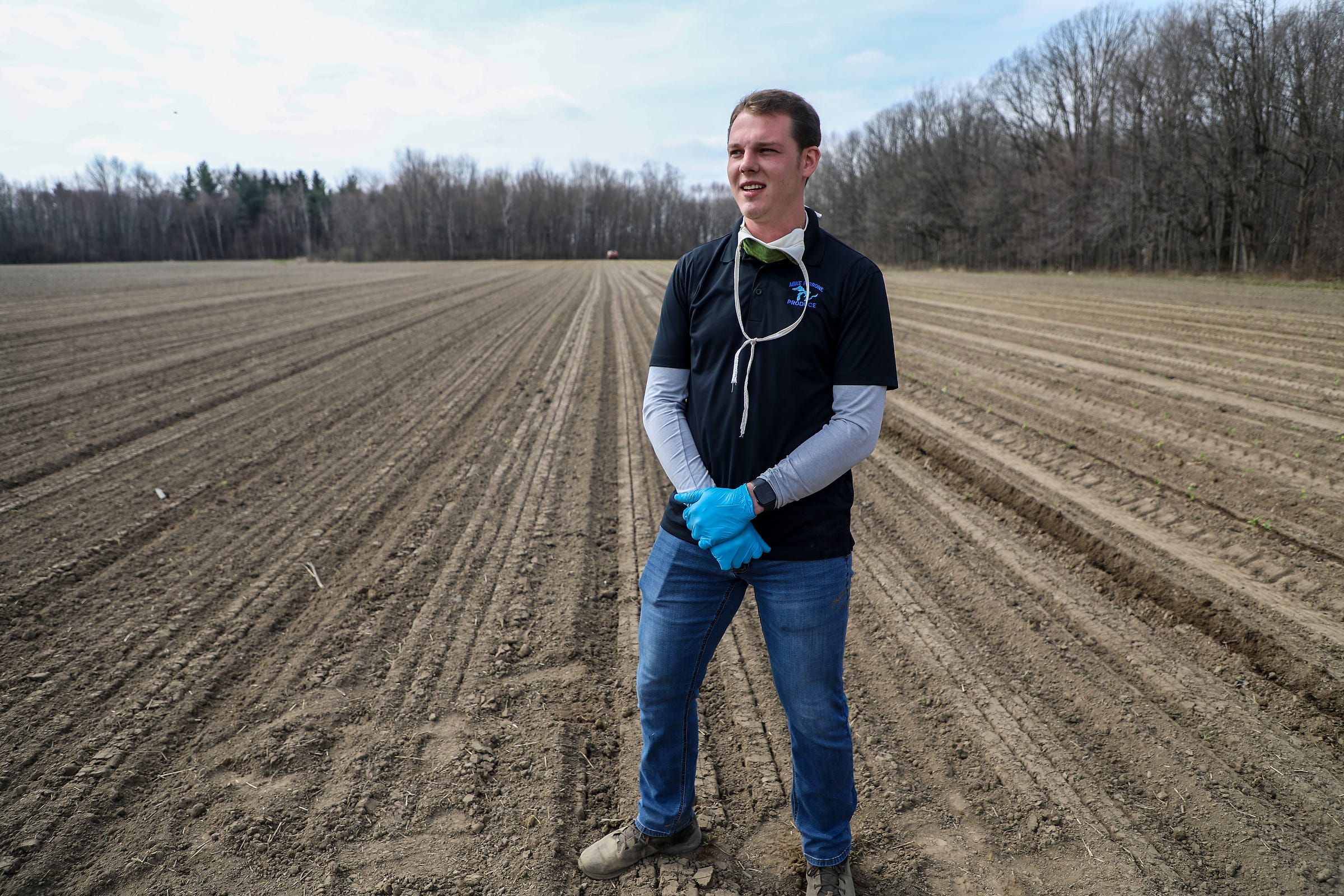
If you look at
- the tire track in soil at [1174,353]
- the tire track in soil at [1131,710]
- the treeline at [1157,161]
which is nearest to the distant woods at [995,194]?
the treeline at [1157,161]

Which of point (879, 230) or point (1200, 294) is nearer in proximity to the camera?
point (1200, 294)

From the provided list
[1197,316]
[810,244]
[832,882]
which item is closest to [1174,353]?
[1197,316]

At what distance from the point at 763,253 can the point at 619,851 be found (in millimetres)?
2077

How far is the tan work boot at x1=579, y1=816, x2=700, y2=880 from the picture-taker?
2480 mm

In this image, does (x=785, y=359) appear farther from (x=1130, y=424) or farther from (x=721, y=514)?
(x=1130, y=424)

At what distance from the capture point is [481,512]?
600 centimetres

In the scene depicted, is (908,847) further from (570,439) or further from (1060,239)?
(1060,239)

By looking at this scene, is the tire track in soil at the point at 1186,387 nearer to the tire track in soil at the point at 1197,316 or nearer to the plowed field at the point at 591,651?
the plowed field at the point at 591,651

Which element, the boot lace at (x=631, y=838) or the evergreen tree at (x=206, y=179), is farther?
the evergreen tree at (x=206, y=179)

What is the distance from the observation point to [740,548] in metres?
2.06

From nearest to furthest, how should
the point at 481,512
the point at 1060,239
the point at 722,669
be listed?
the point at 722,669 < the point at 481,512 < the point at 1060,239

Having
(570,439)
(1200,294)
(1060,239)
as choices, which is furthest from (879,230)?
(570,439)

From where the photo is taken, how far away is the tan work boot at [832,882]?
2.25m

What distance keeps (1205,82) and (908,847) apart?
138 feet
